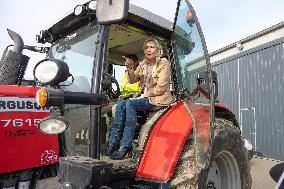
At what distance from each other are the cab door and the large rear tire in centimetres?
11

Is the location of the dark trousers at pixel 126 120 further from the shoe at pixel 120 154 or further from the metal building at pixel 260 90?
the metal building at pixel 260 90

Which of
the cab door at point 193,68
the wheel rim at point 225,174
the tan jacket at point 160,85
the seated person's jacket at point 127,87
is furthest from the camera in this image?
the seated person's jacket at point 127,87

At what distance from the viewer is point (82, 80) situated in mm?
2885

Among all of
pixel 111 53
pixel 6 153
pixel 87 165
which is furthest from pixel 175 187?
pixel 111 53

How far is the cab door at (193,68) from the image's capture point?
8.14 feet

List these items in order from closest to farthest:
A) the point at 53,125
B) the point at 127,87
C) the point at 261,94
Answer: the point at 53,125
the point at 127,87
the point at 261,94

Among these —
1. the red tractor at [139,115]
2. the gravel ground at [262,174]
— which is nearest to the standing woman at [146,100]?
the red tractor at [139,115]

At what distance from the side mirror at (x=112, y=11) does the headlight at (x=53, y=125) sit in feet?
2.32

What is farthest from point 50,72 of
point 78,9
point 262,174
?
point 262,174

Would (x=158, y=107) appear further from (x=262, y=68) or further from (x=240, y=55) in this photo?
(x=240, y=55)

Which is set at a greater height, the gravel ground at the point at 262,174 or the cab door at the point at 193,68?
the cab door at the point at 193,68

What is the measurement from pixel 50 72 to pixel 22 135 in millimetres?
911

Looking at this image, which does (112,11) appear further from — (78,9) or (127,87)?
(127,87)

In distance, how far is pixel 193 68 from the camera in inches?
117
